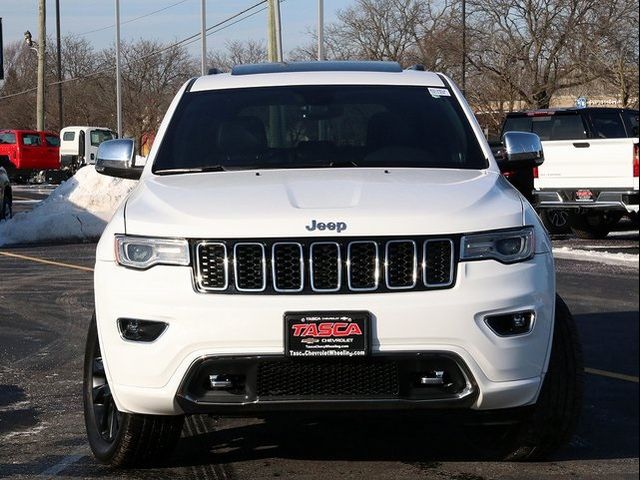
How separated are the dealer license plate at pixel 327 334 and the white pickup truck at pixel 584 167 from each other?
1004cm

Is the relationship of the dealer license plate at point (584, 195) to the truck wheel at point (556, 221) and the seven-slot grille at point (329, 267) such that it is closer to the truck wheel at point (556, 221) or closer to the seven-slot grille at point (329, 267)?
the truck wheel at point (556, 221)

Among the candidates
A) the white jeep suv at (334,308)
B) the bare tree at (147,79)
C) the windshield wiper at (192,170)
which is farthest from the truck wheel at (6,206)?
the bare tree at (147,79)

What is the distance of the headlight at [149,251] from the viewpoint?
4.55 metres

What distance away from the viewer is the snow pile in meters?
19.0

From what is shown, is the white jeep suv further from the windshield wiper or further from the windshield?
the windshield

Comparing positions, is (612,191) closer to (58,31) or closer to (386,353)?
(386,353)

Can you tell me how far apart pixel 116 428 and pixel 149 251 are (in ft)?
2.87

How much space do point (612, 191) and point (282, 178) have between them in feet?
36.8

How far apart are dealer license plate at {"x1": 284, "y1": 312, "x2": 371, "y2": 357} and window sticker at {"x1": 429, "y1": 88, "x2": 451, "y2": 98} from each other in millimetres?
2051

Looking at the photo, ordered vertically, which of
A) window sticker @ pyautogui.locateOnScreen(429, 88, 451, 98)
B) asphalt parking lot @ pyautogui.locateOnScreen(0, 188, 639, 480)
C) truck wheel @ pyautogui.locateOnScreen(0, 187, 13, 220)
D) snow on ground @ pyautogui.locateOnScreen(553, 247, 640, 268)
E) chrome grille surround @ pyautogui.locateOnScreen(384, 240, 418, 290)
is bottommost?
asphalt parking lot @ pyautogui.locateOnScreen(0, 188, 639, 480)

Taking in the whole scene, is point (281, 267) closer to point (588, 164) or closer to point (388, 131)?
point (388, 131)

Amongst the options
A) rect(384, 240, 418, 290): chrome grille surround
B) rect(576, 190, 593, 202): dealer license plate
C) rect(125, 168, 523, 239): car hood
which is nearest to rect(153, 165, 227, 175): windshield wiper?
rect(125, 168, 523, 239): car hood

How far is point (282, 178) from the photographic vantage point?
17.0ft

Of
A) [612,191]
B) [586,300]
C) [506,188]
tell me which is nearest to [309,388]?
[506,188]
